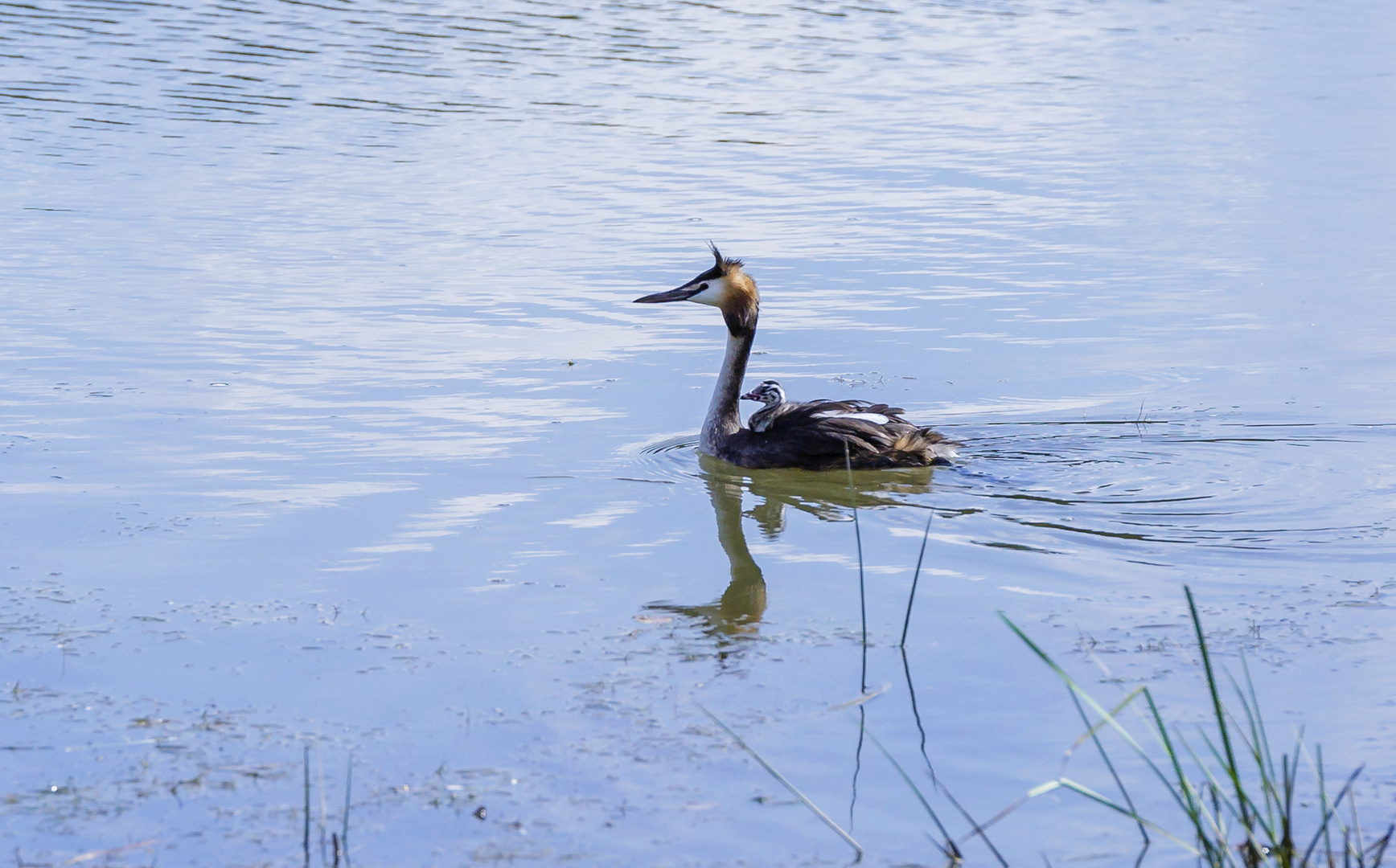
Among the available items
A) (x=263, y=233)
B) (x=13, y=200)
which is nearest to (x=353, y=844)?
(x=263, y=233)

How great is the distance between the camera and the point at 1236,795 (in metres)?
3.85

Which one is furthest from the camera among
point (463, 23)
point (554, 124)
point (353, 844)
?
point (463, 23)

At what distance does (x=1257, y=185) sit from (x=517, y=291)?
824 centimetres

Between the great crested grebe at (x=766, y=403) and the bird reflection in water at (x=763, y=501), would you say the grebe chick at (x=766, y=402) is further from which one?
the bird reflection in water at (x=763, y=501)

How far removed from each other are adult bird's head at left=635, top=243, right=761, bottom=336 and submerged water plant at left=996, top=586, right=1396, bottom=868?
15.2 ft

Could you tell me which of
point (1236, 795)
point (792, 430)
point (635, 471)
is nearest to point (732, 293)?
point (792, 430)

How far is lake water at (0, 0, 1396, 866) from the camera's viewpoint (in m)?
4.86

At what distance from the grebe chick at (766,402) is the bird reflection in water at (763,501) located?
0.28m

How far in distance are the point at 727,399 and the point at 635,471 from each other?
1.00m

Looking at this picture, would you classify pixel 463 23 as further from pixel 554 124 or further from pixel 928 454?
pixel 928 454

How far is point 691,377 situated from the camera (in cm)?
1069

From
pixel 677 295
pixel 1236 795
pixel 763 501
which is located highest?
pixel 1236 795

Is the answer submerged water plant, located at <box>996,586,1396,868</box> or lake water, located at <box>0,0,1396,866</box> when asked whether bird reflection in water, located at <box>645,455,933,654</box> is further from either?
submerged water plant, located at <box>996,586,1396,868</box>

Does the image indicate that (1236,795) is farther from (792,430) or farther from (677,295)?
(677,295)
